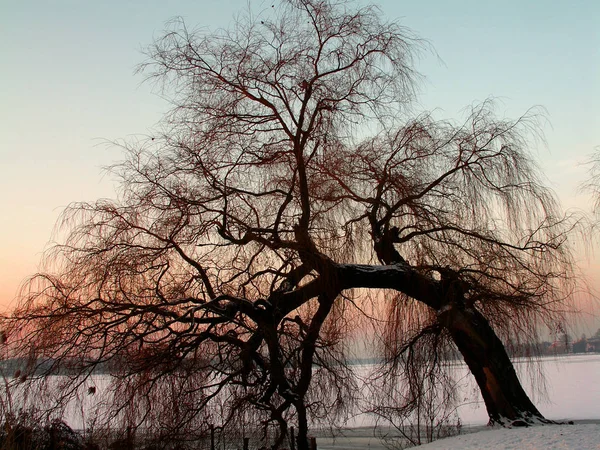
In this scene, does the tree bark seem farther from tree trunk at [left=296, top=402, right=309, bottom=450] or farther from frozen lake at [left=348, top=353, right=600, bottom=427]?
tree trunk at [left=296, top=402, right=309, bottom=450]

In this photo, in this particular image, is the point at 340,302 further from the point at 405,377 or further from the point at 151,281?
the point at 151,281

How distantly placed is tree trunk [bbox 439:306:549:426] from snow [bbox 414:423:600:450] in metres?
0.85

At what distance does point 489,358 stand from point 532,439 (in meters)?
1.87

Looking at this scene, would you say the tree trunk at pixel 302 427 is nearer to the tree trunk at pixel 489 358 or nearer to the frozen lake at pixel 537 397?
the frozen lake at pixel 537 397

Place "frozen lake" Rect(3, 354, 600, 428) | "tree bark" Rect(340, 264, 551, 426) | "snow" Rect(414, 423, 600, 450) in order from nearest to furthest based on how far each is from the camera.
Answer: "snow" Rect(414, 423, 600, 450) → "frozen lake" Rect(3, 354, 600, 428) → "tree bark" Rect(340, 264, 551, 426)

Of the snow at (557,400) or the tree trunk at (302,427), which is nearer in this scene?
the tree trunk at (302,427)

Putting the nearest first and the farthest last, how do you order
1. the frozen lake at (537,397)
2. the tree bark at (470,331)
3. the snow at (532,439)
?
the snow at (532,439) → the frozen lake at (537,397) → the tree bark at (470,331)

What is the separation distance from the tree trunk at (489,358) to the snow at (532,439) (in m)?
0.85

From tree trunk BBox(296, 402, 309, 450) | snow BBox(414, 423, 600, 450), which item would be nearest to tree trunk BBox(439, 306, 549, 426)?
snow BBox(414, 423, 600, 450)

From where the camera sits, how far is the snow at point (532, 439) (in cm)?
549

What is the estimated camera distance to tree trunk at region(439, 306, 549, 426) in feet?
24.7

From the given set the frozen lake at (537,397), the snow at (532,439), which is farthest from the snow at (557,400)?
the snow at (532,439)

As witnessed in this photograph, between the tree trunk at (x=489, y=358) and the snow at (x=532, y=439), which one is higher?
the tree trunk at (x=489, y=358)

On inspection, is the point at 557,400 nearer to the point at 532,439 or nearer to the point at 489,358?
the point at 489,358
